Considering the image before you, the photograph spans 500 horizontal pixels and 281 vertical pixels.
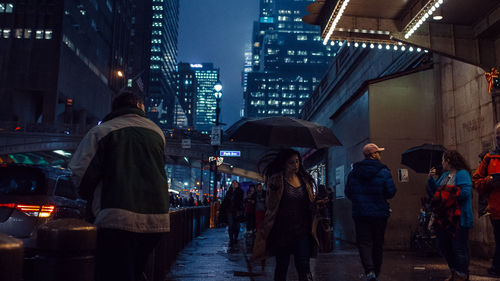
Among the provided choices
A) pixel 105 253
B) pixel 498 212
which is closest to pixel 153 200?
pixel 105 253

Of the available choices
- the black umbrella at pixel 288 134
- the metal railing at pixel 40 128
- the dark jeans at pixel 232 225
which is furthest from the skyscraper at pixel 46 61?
the black umbrella at pixel 288 134

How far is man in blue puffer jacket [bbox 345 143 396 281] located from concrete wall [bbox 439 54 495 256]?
16.3 ft

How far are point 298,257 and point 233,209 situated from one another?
8050mm

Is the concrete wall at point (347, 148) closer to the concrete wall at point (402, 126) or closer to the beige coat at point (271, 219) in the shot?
the concrete wall at point (402, 126)

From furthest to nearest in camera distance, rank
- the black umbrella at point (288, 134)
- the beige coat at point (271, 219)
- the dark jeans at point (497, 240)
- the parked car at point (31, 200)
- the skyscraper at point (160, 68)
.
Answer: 1. the skyscraper at point (160, 68)
2. the black umbrella at point (288, 134)
3. the dark jeans at point (497, 240)
4. the parked car at point (31, 200)
5. the beige coat at point (271, 219)

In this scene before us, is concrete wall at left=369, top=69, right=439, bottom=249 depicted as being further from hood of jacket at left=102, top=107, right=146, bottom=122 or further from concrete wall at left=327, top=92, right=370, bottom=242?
hood of jacket at left=102, top=107, right=146, bottom=122

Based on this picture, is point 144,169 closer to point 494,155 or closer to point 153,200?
point 153,200

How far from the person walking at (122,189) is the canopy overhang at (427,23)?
283 inches

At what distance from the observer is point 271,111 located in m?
Result: 189

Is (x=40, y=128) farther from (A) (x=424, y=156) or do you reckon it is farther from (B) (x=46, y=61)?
(A) (x=424, y=156)

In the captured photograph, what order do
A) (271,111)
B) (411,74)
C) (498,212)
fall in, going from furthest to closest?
(271,111)
(411,74)
(498,212)

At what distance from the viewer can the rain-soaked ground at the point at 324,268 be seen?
7262 millimetres

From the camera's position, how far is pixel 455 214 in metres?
6.01

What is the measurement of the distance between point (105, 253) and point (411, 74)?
11327mm
